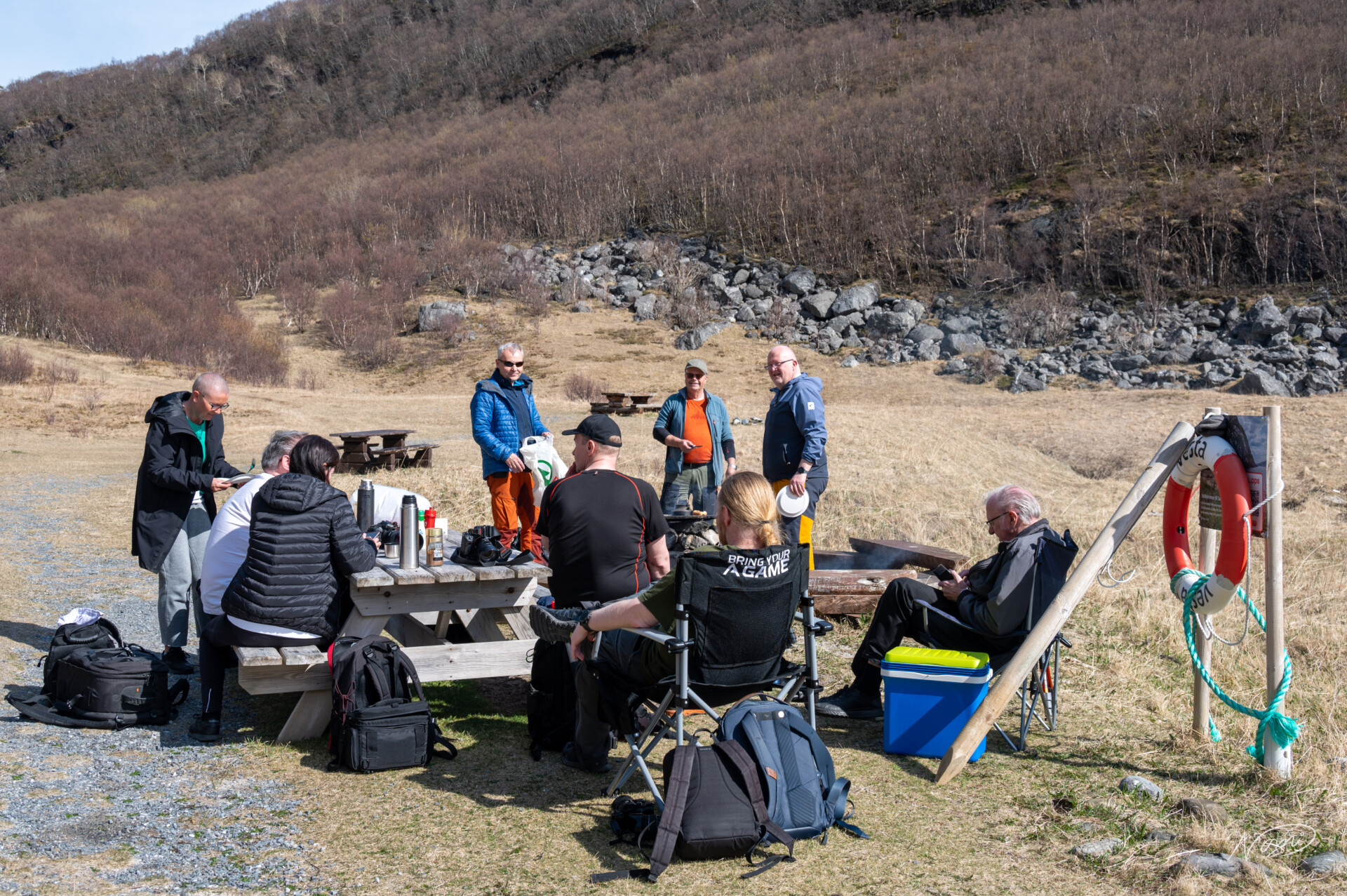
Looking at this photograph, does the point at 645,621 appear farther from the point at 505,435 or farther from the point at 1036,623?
the point at 505,435

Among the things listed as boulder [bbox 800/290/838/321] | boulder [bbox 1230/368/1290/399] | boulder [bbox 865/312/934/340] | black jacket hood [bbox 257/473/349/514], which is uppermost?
boulder [bbox 800/290/838/321]

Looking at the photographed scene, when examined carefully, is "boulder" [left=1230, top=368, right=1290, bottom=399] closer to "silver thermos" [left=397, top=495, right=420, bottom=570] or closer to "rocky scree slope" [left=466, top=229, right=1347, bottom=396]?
"rocky scree slope" [left=466, top=229, right=1347, bottom=396]

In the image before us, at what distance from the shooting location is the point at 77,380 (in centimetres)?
2372

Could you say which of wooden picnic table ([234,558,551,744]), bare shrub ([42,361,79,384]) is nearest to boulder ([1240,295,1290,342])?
wooden picnic table ([234,558,551,744])

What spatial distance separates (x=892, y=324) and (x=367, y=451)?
21.9 m

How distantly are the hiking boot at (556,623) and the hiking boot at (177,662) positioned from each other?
202cm

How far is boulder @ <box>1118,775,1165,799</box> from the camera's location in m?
3.70

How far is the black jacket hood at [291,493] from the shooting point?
4.06 m

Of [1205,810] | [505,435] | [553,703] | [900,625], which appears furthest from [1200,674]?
[505,435]

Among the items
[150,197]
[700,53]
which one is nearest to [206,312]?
[150,197]

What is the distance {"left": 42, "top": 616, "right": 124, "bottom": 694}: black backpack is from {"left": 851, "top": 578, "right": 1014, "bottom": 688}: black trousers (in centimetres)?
343

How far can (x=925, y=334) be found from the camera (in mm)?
31500

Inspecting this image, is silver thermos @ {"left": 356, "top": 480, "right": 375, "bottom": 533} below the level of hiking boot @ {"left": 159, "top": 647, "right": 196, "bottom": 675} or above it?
above

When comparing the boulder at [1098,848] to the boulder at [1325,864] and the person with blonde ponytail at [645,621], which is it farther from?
the person with blonde ponytail at [645,621]
